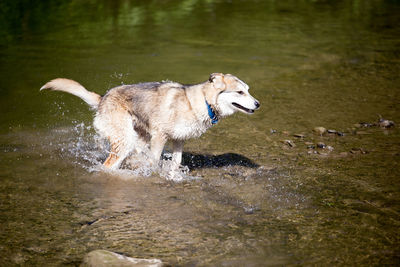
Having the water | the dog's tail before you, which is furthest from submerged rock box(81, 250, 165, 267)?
the dog's tail

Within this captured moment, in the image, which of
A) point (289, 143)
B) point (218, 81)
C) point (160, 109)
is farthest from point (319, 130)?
point (160, 109)

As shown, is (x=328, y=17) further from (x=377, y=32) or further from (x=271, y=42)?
(x=271, y=42)

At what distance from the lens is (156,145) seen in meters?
6.96

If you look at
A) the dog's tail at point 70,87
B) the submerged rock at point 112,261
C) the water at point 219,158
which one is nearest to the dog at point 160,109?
the dog's tail at point 70,87

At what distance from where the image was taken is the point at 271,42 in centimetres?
1498

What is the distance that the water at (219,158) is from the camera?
527 centimetres

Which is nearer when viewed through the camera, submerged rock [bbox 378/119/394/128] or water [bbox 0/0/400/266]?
water [bbox 0/0/400/266]

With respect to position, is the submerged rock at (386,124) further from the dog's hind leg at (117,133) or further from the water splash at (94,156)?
the dog's hind leg at (117,133)

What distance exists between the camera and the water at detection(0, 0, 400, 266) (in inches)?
207

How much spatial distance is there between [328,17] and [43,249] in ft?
53.7

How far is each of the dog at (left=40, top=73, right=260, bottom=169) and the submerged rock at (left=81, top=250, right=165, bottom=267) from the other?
2365 millimetres

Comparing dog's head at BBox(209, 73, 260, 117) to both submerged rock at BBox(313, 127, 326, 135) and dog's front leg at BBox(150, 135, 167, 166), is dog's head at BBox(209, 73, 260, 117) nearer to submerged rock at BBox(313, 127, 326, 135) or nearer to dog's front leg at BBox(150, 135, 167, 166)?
dog's front leg at BBox(150, 135, 167, 166)

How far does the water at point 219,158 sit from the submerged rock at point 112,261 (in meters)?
0.20

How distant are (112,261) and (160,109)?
273cm
